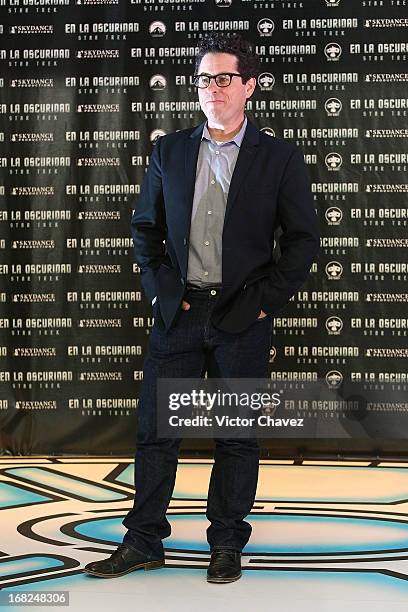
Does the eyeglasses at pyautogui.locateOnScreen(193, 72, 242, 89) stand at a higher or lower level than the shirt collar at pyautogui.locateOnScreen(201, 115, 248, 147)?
higher

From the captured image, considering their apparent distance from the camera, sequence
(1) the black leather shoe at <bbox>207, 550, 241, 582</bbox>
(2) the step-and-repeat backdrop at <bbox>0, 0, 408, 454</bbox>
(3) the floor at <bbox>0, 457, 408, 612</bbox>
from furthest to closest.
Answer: (2) the step-and-repeat backdrop at <bbox>0, 0, 408, 454</bbox> < (1) the black leather shoe at <bbox>207, 550, 241, 582</bbox> < (3) the floor at <bbox>0, 457, 408, 612</bbox>

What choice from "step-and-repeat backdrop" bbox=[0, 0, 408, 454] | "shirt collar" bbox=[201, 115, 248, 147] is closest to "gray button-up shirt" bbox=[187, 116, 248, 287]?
"shirt collar" bbox=[201, 115, 248, 147]

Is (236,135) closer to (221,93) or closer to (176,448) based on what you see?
(221,93)

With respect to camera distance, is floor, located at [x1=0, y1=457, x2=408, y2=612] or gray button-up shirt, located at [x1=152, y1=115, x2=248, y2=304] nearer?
floor, located at [x1=0, y1=457, x2=408, y2=612]

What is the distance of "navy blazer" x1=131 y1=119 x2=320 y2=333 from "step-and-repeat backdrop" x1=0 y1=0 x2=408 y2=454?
1798 mm

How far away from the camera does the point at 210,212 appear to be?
282cm

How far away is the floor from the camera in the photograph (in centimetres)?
258

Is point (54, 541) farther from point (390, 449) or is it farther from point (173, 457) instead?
point (390, 449)

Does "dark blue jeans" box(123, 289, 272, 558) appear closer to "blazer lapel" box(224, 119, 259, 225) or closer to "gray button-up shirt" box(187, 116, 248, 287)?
"gray button-up shirt" box(187, 116, 248, 287)

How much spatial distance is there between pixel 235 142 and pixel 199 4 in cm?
206

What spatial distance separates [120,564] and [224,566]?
1.00 feet

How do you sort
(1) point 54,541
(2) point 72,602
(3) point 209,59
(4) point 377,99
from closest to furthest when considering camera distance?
(2) point 72,602 < (3) point 209,59 < (1) point 54,541 < (4) point 377,99

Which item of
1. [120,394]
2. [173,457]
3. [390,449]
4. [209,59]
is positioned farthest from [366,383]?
[209,59]

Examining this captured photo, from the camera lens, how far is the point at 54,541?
3154 millimetres
